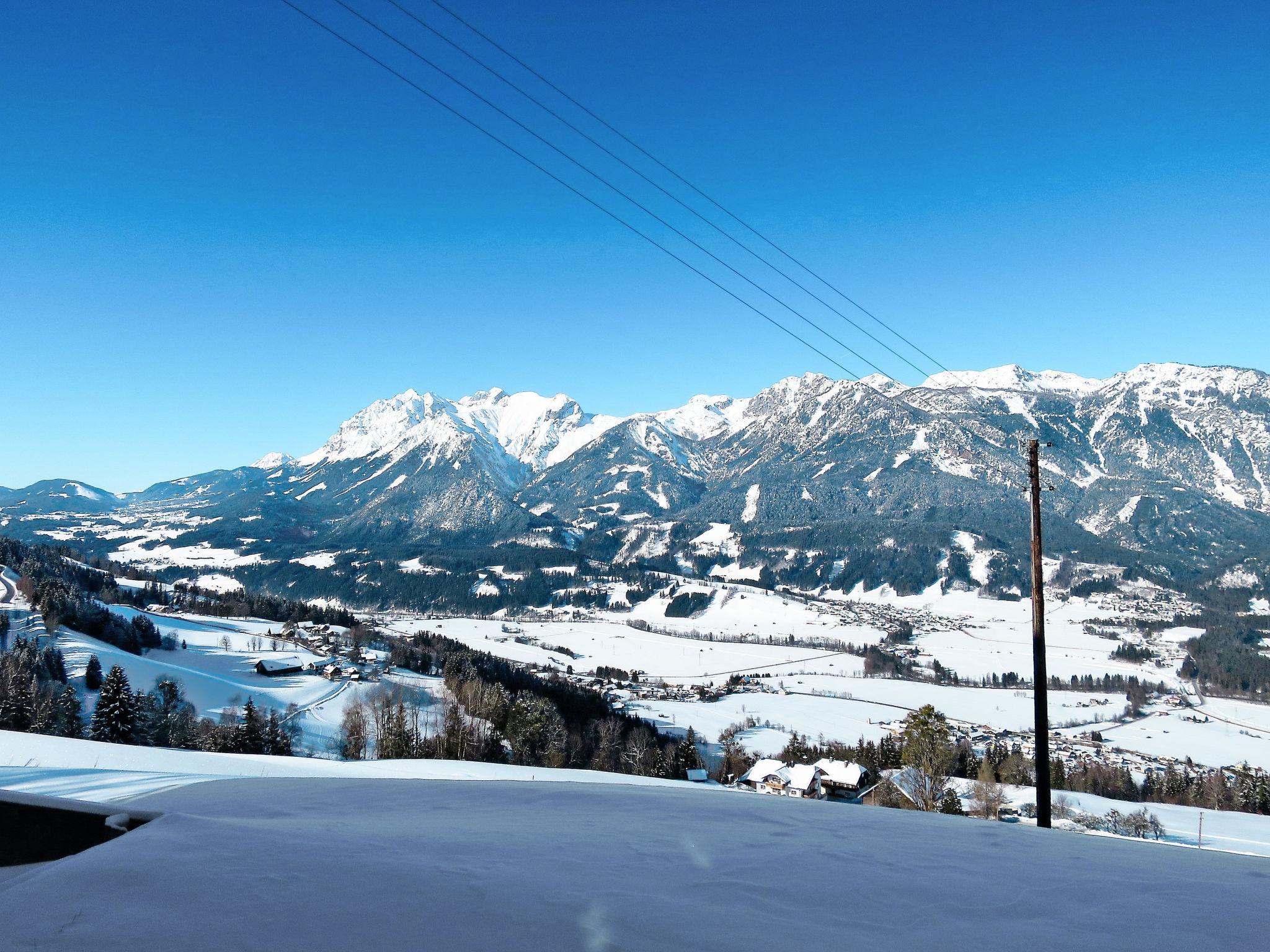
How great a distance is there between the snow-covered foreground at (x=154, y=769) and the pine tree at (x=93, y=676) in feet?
145

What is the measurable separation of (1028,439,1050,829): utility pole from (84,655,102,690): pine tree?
52.7 meters

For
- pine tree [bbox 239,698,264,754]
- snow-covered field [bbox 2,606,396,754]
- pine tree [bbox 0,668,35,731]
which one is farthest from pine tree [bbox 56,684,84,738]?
snow-covered field [bbox 2,606,396,754]

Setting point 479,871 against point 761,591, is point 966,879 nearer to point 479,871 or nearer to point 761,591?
point 479,871

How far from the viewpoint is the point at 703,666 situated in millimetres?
Result: 108812

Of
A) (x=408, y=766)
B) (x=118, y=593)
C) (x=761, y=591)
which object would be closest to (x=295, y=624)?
(x=118, y=593)

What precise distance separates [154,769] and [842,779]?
3448cm

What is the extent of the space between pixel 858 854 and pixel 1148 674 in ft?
422

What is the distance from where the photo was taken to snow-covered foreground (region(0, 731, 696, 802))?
571 centimetres

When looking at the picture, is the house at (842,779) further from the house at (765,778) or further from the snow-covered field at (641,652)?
the snow-covered field at (641,652)

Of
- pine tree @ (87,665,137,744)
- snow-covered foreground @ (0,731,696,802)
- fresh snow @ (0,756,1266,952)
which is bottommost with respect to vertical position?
pine tree @ (87,665,137,744)

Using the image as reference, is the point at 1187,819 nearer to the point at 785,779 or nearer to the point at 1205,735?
the point at 785,779

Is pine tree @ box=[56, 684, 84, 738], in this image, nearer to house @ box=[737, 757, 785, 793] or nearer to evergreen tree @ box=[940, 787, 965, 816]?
house @ box=[737, 757, 785, 793]

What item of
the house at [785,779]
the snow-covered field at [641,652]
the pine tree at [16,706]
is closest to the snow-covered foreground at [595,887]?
the pine tree at [16,706]

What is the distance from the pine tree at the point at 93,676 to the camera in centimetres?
4444
